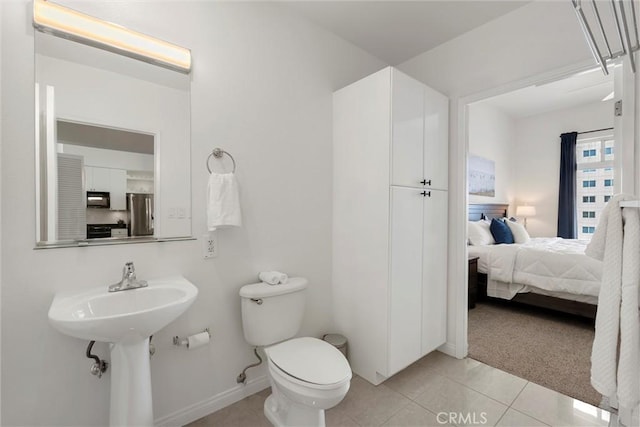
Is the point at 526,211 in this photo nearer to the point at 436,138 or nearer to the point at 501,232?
the point at 501,232

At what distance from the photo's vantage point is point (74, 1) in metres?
1.33

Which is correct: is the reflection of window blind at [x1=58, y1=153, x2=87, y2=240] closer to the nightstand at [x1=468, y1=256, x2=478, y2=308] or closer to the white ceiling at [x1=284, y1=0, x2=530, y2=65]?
the white ceiling at [x1=284, y1=0, x2=530, y2=65]

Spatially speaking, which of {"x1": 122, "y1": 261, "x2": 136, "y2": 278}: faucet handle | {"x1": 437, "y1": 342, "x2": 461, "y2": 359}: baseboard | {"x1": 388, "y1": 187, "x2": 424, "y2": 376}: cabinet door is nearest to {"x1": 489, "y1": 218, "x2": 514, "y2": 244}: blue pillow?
{"x1": 437, "y1": 342, "x2": 461, "y2": 359}: baseboard

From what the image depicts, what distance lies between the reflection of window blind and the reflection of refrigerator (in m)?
0.18

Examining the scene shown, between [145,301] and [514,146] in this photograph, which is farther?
[514,146]

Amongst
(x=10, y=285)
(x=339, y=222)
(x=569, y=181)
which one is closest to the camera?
(x=10, y=285)

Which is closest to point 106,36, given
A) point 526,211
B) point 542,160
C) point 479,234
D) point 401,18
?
point 401,18

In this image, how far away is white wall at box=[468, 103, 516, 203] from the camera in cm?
463

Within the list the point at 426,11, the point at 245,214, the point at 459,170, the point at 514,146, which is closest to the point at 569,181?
the point at 514,146

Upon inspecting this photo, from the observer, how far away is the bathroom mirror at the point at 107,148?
129 centimetres

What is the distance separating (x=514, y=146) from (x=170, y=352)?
6.51 metres

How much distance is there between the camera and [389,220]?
6.20 ft

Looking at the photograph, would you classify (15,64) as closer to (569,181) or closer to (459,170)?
(459,170)

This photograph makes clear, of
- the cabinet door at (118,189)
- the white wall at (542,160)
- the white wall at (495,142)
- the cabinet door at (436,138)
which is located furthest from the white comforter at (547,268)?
the cabinet door at (118,189)
